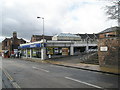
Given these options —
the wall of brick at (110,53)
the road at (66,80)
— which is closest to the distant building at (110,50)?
the wall of brick at (110,53)

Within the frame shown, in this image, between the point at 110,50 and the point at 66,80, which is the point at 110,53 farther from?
the point at 66,80

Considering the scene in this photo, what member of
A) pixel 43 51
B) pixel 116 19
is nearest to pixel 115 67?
pixel 116 19

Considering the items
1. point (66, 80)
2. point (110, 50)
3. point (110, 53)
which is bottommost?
point (66, 80)

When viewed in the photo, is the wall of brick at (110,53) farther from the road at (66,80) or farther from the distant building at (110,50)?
the road at (66,80)

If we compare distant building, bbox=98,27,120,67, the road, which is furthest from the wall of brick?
the road

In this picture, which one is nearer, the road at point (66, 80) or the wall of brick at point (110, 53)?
the road at point (66, 80)

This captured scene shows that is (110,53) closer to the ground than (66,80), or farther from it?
farther from it

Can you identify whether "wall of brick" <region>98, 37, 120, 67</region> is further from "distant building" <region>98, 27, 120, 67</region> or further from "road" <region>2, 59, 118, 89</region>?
"road" <region>2, 59, 118, 89</region>

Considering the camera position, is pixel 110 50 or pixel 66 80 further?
pixel 110 50

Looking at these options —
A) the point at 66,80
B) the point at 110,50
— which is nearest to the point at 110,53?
the point at 110,50

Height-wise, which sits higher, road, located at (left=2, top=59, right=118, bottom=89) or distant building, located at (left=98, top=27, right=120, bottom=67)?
distant building, located at (left=98, top=27, right=120, bottom=67)

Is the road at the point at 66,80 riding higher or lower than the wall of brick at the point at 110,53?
lower

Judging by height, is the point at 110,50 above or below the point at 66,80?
above

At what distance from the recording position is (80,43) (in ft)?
141
